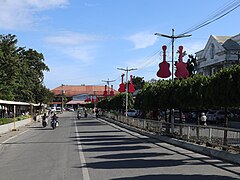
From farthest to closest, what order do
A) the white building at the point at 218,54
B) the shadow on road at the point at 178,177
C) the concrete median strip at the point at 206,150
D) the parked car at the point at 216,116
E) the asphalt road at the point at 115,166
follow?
1. the white building at the point at 218,54
2. the parked car at the point at 216,116
3. the concrete median strip at the point at 206,150
4. the asphalt road at the point at 115,166
5. the shadow on road at the point at 178,177

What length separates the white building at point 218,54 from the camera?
6184cm

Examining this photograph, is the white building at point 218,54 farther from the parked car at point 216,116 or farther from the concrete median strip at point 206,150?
the concrete median strip at point 206,150

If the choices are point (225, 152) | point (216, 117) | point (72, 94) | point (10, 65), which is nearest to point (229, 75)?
point (225, 152)

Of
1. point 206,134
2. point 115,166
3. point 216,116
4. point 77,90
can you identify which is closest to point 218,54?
point 216,116

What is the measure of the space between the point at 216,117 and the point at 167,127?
27.0 m

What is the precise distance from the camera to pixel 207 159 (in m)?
15.3

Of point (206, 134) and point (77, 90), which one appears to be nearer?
point (206, 134)

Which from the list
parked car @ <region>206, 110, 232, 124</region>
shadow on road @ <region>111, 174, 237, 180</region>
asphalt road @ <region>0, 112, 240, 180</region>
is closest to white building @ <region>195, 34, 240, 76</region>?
parked car @ <region>206, 110, 232, 124</region>

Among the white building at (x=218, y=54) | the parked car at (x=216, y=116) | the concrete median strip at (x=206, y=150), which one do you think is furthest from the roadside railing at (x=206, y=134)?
the white building at (x=218, y=54)

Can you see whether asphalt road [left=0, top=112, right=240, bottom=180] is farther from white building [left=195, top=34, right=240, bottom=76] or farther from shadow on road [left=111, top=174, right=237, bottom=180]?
white building [left=195, top=34, right=240, bottom=76]

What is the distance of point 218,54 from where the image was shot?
215 feet

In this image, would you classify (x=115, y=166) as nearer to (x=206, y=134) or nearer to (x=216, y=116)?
(x=206, y=134)

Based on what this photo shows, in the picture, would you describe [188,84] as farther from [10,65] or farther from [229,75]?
[10,65]

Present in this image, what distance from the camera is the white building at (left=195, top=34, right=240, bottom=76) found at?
61844 millimetres
